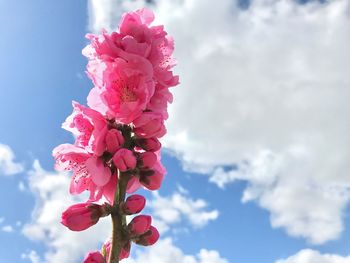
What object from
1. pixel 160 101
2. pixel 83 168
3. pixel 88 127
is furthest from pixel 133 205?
pixel 160 101

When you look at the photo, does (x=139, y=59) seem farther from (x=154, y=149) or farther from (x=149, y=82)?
(x=154, y=149)

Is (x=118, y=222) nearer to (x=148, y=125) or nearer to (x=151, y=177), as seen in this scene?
(x=151, y=177)

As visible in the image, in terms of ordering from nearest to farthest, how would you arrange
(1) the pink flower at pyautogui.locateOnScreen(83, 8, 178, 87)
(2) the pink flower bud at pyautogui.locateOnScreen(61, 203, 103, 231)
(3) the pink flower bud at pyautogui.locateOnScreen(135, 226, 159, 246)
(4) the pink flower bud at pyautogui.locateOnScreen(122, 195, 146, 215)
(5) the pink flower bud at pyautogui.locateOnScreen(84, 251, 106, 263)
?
(5) the pink flower bud at pyautogui.locateOnScreen(84, 251, 106, 263) < (4) the pink flower bud at pyautogui.locateOnScreen(122, 195, 146, 215) < (2) the pink flower bud at pyautogui.locateOnScreen(61, 203, 103, 231) < (3) the pink flower bud at pyautogui.locateOnScreen(135, 226, 159, 246) < (1) the pink flower at pyautogui.locateOnScreen(83, 8, 178, 87)

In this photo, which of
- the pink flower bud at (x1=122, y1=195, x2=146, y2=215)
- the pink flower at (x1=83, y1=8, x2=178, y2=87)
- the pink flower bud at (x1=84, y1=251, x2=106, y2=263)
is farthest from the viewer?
the pink flower at (x1=83, y1=8, x2=178, y2=87)

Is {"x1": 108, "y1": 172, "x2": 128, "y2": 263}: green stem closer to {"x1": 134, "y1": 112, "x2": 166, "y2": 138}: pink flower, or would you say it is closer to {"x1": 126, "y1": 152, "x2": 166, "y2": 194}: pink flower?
{"x1": 126, "y1": 152, "x2": 166, "y2": 194}: pink flower

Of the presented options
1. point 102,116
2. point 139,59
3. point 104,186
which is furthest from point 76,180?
point 139,59

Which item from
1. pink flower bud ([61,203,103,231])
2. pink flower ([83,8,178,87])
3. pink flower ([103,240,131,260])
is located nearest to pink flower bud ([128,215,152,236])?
pink flower ([103,240,131,260])
